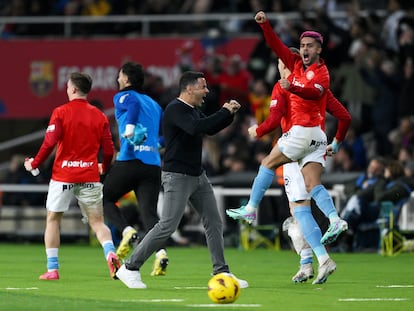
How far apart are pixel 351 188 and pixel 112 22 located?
9.07 metres

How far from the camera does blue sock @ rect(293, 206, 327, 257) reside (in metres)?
14.4

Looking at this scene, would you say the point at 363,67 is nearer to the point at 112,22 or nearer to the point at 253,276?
the point at 112,22

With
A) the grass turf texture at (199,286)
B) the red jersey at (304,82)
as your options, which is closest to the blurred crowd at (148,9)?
the grass turf texture at (199,286)

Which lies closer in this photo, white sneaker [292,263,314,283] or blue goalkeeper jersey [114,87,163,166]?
white sneaker [292,263,314,283]

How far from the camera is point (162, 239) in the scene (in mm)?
Answer: 13555

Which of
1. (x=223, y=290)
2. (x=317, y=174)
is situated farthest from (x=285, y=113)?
(x=223, y=290)

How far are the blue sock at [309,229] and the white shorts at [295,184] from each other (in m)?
0.13

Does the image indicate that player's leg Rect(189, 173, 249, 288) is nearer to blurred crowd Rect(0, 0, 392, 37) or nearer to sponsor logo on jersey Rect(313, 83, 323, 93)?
sponsor logo on jersey Rect(313, 83, 323, 93)

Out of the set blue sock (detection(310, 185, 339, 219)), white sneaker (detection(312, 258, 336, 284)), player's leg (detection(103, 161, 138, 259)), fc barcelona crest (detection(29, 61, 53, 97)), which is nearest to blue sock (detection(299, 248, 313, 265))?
white sneaker (detection(312, 258, 336, 284))

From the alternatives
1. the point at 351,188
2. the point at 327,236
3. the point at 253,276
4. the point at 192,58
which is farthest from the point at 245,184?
the point at 327,236

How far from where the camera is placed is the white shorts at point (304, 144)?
47.7 ft

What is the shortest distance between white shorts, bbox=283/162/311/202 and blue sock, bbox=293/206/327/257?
126 mm

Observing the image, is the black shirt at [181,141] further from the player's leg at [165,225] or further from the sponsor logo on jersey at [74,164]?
the sponsor logo on jersey at [74,164]

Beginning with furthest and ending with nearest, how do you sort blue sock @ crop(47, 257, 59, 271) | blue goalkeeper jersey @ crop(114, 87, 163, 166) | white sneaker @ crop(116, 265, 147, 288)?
blue goalkeeper jersey @ crop(114, 87, 163, 166) < blue sock @ crop(47, 257, 59, 271) < white sneaker @ crop(116, 265, 147, 288)
